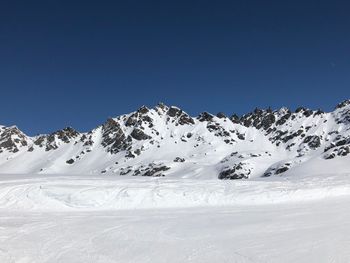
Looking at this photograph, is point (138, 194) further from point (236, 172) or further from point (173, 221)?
point (236, 172)

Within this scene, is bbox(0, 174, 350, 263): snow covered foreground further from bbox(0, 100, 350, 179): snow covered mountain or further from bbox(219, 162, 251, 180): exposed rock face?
bbox(219, 162, 251, 180): exposed rock face


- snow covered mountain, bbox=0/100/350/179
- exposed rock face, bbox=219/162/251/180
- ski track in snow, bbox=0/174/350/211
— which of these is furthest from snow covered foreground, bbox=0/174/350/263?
exposed rock face, bbox=219/162/251/180

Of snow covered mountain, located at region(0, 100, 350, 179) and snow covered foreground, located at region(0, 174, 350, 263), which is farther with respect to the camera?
snow covered mountain, located at region(0, 100, 350, 179)

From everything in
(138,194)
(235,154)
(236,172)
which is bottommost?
(138,194)

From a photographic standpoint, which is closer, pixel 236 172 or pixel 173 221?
pixel 173 221

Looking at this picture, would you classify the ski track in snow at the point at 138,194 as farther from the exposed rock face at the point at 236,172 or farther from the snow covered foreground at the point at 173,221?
the exposed rock face at the point at 236,172

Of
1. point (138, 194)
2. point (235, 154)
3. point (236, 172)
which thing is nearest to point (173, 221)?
point (138, 194)

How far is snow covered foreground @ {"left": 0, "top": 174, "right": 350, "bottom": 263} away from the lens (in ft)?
40.6

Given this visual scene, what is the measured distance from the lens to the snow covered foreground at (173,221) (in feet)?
40.6

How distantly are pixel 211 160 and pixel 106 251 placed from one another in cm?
15602

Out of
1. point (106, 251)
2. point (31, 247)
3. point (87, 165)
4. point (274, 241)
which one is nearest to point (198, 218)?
point (274, 241)

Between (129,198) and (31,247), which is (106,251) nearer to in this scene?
(31,247)

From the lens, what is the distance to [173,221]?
1773 centimetres

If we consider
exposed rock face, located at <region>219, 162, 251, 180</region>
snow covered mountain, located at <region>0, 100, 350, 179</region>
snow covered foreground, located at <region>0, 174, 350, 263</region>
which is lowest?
snow covered foreground, located at <region>0, 174, 350, 263</region>
